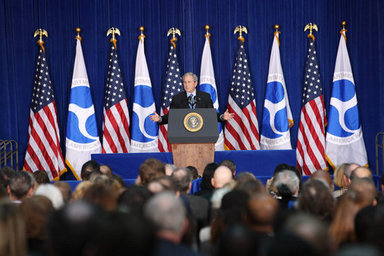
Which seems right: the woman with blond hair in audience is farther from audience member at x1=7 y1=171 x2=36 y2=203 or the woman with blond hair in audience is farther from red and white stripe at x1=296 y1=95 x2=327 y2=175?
A: red and white stripe at x1=296 y1=95 x2=327 y2=175

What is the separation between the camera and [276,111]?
32.9ft

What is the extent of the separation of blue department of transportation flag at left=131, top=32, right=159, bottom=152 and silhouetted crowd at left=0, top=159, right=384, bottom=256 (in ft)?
18.2

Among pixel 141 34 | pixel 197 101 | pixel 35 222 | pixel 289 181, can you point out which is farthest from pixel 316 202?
pixel 141 34

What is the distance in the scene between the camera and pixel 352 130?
10.0 meters

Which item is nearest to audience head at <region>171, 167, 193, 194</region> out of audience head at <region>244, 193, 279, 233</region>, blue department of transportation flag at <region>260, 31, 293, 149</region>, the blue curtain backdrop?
audience head at <region>244, 193, 279, 233</region>

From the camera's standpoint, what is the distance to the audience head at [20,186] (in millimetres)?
4031

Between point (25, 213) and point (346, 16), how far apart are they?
9041mm

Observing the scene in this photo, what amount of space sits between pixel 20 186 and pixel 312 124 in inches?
280

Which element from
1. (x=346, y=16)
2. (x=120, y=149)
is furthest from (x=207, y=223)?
(x=346, y=16)

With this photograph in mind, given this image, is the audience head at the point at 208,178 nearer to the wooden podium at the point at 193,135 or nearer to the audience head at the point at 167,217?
the wooden podium at the point at 193,135

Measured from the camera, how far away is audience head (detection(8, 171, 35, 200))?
4.03m

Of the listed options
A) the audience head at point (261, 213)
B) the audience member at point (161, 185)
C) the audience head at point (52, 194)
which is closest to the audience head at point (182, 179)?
the audience member at point (161, 185)

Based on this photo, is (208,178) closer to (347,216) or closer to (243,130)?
(347,216)

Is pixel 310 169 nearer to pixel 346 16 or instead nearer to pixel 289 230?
pixel 346 16
